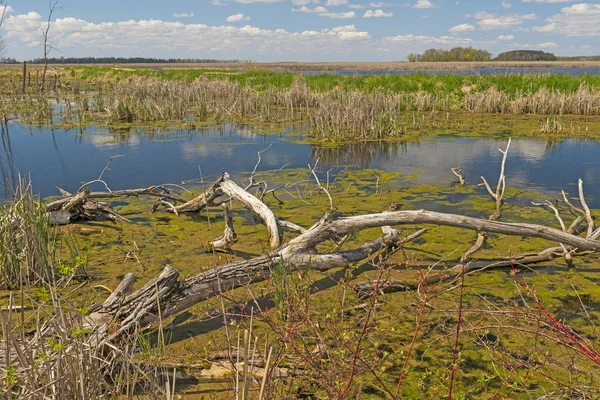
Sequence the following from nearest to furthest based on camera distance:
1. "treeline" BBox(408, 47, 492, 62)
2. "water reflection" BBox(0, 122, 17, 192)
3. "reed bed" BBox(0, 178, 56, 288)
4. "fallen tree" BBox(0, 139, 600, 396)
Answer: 1. "fallen tree" BBox(0, 139, 600, 396)
2. "reed bed" BBox(0, 178, 56, 288)
3. "water reflection" BBox(0, 122, 17, 192)
4. "treeline" BBox(408, 47, 492, 62)

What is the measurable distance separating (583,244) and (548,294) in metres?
0.56

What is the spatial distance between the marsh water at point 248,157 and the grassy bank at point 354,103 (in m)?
0.91

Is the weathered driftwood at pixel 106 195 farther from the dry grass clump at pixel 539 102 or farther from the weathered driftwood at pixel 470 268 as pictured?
the dry grass clump at pixel 539 102

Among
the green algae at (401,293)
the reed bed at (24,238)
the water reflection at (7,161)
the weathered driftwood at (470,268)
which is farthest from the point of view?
the water reflection at (7,161)

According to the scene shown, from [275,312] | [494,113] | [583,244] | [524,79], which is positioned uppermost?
[524,79]

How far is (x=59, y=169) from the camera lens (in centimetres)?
931

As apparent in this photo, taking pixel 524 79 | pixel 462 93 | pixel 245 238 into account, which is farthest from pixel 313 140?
pixel 524 79

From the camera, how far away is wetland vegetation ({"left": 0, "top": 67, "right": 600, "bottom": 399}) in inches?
85.2

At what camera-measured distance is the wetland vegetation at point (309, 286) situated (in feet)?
7.10

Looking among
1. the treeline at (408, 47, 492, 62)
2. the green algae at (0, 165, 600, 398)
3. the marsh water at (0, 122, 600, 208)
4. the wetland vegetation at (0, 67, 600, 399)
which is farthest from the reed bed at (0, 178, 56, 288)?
the treeline at (408, 47, 492, 62)

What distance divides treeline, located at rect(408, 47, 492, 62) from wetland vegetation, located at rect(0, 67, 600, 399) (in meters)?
78.9

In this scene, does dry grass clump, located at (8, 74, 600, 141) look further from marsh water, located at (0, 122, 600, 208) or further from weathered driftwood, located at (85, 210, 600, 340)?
weathered driftwood, located at (85, 210, 600, 340)

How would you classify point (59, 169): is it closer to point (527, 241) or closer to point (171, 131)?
point (171, 131)

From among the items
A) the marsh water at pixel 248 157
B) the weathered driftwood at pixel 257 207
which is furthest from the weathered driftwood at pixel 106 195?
the marsh water at pixel 248 157
